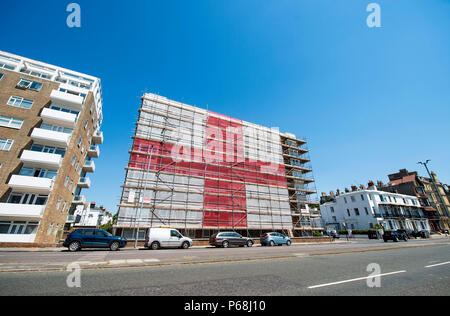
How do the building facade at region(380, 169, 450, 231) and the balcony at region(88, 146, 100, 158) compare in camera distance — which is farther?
the building facade at region(380, 169, 450, 231)

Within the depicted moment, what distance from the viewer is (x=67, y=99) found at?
2391 centimetres

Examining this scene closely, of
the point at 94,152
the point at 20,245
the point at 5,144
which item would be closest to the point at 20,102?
the point at 5,144

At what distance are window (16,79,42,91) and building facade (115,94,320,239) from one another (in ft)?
41.8

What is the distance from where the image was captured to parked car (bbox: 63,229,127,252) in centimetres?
1362

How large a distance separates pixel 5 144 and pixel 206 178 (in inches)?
896

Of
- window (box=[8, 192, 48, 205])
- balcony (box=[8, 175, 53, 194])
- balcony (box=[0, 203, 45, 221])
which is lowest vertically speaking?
balcony (box=[0, 203, 45, 221])

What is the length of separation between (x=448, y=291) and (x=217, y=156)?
2623 centimetres

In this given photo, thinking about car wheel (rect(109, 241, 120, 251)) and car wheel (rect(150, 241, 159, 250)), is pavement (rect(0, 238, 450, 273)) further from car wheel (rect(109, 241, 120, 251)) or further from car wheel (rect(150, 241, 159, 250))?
car wheel (rect(150, 241, 159, 250))

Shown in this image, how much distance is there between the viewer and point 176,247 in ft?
56.4

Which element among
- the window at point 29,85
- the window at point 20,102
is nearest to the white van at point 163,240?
the window at point 20,102

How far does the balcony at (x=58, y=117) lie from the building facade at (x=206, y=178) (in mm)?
7911

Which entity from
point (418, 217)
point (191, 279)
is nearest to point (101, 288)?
point (191, 279)

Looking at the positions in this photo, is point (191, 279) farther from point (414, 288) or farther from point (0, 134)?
point (0, 134)

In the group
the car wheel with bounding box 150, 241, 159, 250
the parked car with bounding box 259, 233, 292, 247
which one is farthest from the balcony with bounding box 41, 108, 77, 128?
the parked car with bounding box 259, 233, 292, 247
